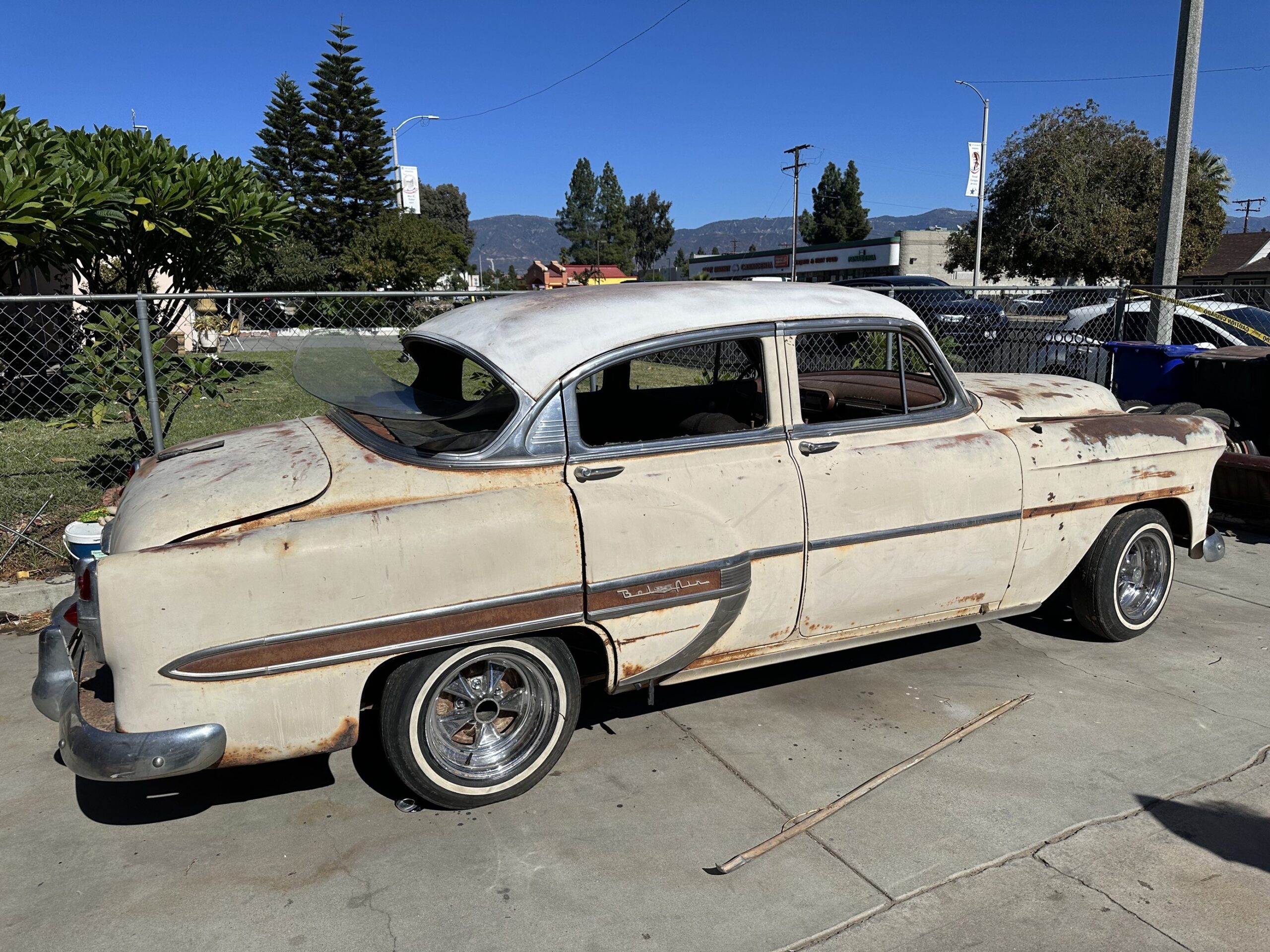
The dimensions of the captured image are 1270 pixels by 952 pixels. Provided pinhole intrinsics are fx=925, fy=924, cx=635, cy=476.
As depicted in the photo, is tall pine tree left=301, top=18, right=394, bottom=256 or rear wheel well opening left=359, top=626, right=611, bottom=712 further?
tall pine tree left=301, top=18, right=394, bottom=256

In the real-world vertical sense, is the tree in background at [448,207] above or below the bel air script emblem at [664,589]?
above

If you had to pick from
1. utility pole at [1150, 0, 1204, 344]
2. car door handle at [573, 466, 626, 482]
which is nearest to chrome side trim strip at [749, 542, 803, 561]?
car door handle at [573, 466, 626, 482]

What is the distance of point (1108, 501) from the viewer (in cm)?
452

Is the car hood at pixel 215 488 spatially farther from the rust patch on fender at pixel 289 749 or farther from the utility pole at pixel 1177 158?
the utility pole at pixel 1177 158

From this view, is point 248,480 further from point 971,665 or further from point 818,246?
point 818,246

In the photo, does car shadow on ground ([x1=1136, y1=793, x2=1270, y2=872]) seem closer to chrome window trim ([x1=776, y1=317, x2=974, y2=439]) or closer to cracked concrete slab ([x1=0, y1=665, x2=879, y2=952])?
cracked concrete slab ([x1=0, y1=665, x2=879, y2=952])

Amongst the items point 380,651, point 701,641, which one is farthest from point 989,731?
point 380,651

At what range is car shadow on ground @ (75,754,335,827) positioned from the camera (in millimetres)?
3441

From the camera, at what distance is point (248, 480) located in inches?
127

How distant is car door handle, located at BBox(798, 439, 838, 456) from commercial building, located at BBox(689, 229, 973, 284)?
53.3 metres

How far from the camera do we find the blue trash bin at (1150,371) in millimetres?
8258

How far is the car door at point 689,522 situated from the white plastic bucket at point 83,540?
3.02m

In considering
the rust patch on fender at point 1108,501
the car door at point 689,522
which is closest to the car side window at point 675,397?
the car door at point 689,522

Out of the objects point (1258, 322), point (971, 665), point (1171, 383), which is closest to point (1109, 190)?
point (1258, 322)
